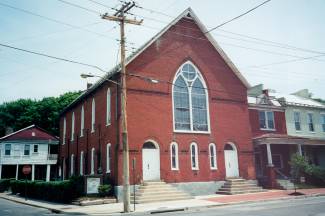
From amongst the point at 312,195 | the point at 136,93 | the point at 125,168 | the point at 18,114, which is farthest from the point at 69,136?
the point at 18,114

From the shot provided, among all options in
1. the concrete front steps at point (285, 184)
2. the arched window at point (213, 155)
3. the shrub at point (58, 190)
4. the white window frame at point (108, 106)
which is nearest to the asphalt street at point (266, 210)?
the shrub at point (58, 190)

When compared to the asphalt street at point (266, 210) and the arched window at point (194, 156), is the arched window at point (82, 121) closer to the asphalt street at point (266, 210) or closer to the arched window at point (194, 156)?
the arched window at point (194, 156)

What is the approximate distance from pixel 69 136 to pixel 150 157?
52.4 feet

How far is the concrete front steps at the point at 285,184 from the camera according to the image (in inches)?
1015

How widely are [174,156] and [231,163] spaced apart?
5.68 metres

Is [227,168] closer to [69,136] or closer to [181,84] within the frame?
[181,84]

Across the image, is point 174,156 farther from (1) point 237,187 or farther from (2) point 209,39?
(2) point 209,39

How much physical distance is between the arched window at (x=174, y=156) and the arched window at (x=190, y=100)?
140 centimetres

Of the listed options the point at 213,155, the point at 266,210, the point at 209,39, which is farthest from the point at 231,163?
the point at 266,210

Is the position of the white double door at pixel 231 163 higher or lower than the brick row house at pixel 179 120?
lower

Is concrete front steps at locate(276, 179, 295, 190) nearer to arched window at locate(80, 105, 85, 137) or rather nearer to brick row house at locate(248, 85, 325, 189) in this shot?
brick row house at locate(248, 85, 325, 189)

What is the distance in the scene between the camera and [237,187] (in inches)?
939

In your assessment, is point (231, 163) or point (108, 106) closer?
point (108, 106)

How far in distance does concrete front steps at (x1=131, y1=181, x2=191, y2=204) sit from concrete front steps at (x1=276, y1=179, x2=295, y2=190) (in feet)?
31.0
